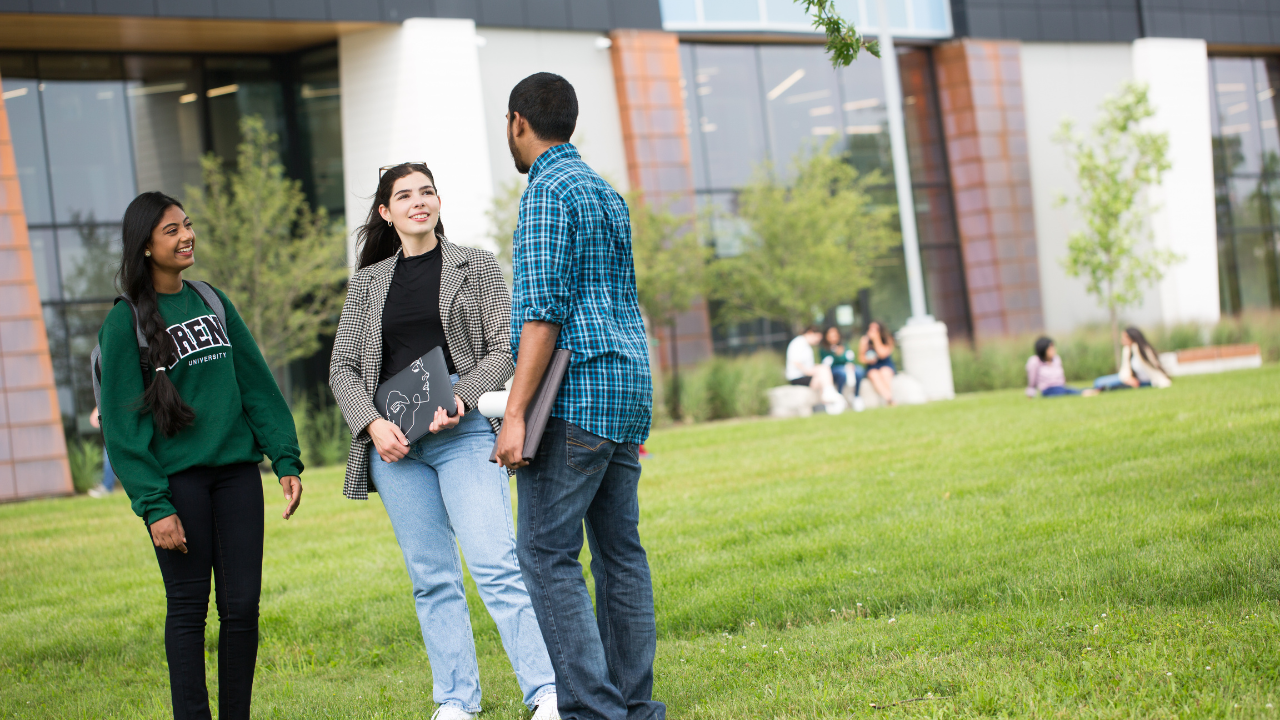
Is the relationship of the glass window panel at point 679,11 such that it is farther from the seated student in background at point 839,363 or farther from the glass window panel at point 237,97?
the seated student in background at point 839,363

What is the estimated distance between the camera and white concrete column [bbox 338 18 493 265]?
2034 cm

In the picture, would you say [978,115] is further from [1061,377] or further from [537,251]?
[537,251]

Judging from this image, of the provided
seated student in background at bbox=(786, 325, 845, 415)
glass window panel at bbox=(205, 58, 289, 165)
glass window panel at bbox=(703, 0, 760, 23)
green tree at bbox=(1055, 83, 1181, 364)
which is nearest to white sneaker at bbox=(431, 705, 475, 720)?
seated student in background at bbox=(786, 325, 845, 415)

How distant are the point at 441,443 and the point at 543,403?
977 millimetres

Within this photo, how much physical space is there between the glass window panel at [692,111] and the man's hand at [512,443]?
70.9ft

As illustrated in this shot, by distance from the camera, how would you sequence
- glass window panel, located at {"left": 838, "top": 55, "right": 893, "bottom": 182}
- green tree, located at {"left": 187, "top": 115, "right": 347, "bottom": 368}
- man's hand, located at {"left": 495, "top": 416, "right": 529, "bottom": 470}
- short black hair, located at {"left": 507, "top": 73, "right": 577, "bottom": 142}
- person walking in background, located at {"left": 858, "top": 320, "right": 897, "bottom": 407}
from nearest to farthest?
man's hand, located at {"left": 495, "top": 416, "right": 529, "bottom": 470} → short black hair, located at {"left": 507, "top": 73, "right": 577, "bottom": 142} → green tree, located at {"left": 187, "top": 115, "right": 347, "bottom": 368} → person walking in background, located at {"left": 858, "top": 320, "right": 897, "bottom": 407} → glass window panel, located at {"left": 838, "top": 55, "right": 893, "bottom": 182}

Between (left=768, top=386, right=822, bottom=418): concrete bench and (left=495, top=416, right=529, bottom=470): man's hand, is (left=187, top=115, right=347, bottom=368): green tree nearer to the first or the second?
(left=768, top=386, right=822, bottom=418): concrete bench

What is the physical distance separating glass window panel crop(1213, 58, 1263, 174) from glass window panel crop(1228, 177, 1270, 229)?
367 mm

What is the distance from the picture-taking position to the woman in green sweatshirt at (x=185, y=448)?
3.61 m

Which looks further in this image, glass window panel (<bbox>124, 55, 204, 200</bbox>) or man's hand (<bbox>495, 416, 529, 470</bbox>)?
glass window panel (<bbox>124, 55, 204, 200</bbox>)

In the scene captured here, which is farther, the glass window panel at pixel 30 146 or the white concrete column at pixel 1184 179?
the white concrete column at pixel 1184 179

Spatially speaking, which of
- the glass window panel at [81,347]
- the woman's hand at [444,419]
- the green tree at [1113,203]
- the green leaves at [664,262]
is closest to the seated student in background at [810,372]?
the green leaves at [664,262]

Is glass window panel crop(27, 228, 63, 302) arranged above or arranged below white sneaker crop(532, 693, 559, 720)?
above

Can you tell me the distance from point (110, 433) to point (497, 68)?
62.3ft
